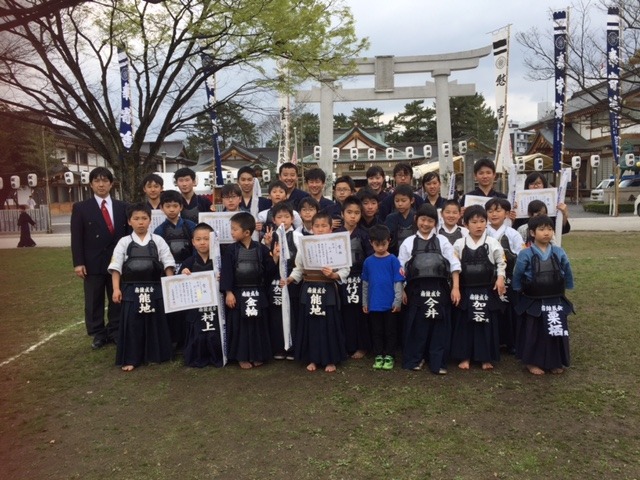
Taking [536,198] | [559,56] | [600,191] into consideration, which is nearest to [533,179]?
[536,198]

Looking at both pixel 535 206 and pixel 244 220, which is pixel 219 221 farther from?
pixel 535 206

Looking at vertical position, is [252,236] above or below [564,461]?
above

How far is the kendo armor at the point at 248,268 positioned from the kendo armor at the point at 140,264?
87cm

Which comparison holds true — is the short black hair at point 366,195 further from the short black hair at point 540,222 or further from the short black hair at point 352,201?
the short black hair at point 540,222

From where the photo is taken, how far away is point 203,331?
4898mm

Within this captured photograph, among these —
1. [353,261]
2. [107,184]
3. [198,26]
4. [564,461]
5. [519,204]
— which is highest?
[198,26]

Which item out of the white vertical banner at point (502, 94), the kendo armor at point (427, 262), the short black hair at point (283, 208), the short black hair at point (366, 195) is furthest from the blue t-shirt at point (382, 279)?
the white vertical banner at point (502, 94)

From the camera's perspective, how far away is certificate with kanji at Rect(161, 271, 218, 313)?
15.0 ft

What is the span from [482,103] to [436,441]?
5130 cm

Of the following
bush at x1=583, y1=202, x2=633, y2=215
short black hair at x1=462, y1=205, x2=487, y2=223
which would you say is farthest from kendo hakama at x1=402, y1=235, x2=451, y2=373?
bush at x1=583, y1=202, x2=633, y2=215

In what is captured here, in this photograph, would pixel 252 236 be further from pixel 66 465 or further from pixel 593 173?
pixel 593 173

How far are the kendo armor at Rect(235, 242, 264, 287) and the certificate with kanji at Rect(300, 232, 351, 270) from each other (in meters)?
0.55

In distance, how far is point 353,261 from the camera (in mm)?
4766

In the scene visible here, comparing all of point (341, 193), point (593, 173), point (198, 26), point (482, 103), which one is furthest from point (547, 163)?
point (341, 193)
